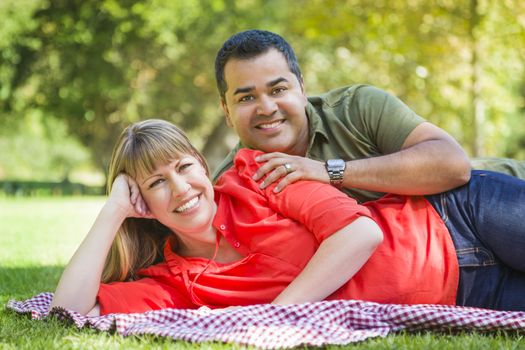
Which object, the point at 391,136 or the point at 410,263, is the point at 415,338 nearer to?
the point at 410,263

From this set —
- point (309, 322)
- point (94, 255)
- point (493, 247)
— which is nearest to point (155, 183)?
point (94, 255)

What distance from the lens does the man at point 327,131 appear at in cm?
362

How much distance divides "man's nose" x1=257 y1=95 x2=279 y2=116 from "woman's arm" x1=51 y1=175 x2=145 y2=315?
896mm

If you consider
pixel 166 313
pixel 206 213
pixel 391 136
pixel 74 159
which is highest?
pixel 391 136

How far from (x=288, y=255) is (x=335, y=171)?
599 millimetres

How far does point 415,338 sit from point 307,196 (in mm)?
886

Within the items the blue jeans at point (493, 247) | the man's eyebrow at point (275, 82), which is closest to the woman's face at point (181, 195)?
the man's eyebrow at point (275, 82)

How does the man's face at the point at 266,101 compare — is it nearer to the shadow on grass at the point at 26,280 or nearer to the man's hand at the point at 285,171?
the man's hand at the point at 285,171

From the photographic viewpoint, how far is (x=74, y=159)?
171 ft

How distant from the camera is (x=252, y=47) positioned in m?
3.96

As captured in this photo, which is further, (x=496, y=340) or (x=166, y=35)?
(x=166, y=35)

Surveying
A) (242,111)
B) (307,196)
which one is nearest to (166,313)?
(307,196)

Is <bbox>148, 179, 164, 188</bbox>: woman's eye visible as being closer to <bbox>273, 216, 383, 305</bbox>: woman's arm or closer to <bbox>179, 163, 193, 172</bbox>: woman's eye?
<bbox>179, 163, 193, 172</bbox>: woman's eye

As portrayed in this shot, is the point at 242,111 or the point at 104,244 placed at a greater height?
the point at 242,111
